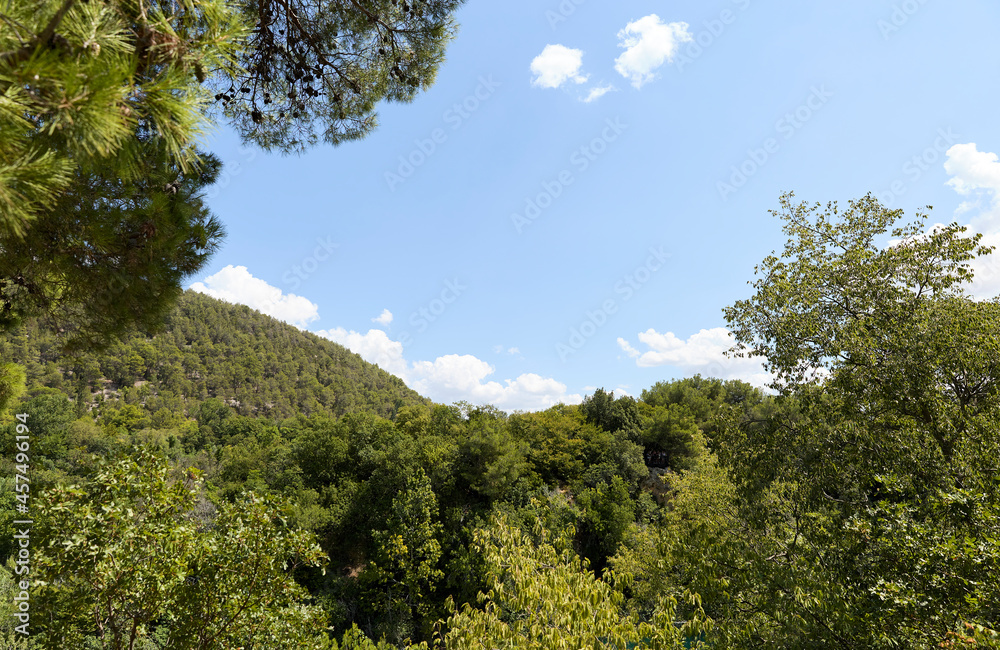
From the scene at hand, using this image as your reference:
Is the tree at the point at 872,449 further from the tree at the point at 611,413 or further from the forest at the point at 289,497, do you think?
the tree at the point at 611,413

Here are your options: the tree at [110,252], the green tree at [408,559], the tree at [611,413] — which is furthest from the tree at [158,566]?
the tree at [611,413]

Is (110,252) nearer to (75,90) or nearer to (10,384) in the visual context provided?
(10,384)

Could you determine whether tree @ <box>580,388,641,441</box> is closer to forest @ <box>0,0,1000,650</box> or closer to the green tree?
the green tree

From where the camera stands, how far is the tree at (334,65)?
4688 millimetres

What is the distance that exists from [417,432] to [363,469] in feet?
15.4

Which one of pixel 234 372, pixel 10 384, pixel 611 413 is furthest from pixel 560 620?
pixel 234 372

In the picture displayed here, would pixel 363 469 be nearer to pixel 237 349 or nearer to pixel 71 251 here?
pixel 71 251

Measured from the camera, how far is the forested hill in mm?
77125

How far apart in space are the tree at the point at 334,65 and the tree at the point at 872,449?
6.04 m

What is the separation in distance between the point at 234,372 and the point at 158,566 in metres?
113

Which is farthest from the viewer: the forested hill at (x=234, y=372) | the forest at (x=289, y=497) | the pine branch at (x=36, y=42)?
the forested hill at (x=234, y=372)

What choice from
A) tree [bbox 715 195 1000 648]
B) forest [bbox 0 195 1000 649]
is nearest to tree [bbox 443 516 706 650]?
forest [bbox 0 195 1000 649]

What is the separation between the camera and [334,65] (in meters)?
5.04

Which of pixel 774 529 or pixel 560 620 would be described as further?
pixel 774 529
